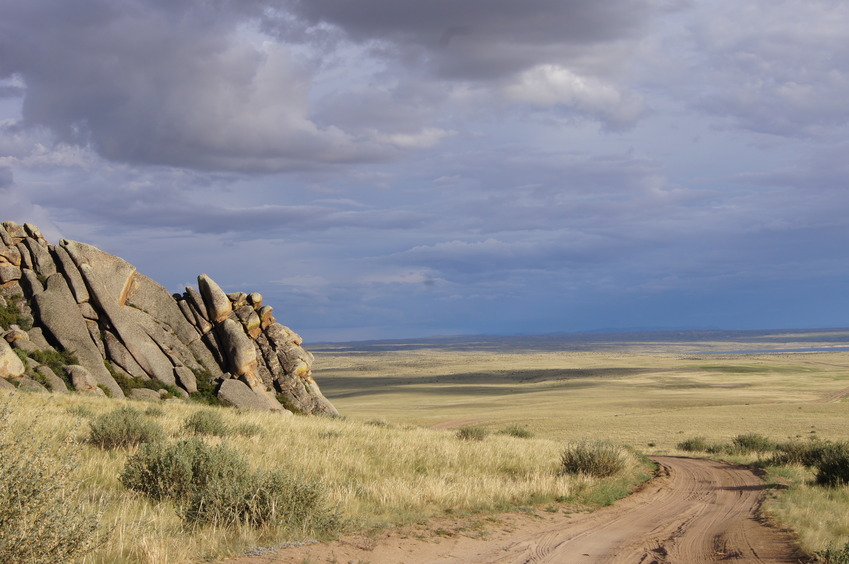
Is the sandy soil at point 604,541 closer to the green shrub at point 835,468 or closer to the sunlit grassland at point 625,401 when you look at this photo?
the green shrub at point 835,468

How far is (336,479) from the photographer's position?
13.5 meters

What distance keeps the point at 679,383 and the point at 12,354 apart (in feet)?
319

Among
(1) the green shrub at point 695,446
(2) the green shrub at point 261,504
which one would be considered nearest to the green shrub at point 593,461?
(2) the green shrub at point 261,504

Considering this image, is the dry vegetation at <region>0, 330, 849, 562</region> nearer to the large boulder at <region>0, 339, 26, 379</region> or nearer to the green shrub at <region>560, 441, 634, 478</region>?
the green shrub at <region>560, 441, 634, 478</region>

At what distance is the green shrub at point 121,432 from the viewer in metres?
14.6

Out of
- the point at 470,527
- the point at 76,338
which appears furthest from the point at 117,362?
the point at 470,527

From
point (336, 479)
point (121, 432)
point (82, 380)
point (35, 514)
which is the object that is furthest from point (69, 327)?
point (35, 514)

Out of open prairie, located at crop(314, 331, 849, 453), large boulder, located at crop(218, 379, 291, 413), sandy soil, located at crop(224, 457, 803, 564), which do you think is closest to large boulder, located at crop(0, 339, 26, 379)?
large boulder, located at crop(218, 379, 291, 413)

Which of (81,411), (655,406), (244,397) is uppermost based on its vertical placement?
(81,411)

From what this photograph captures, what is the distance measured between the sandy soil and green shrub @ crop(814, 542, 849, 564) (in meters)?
0.36

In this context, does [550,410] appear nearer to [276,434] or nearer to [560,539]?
[276,434]

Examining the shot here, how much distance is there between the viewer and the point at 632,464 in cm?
2072

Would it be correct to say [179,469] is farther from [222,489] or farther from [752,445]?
[752,445]

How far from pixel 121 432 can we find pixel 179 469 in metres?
5.07
